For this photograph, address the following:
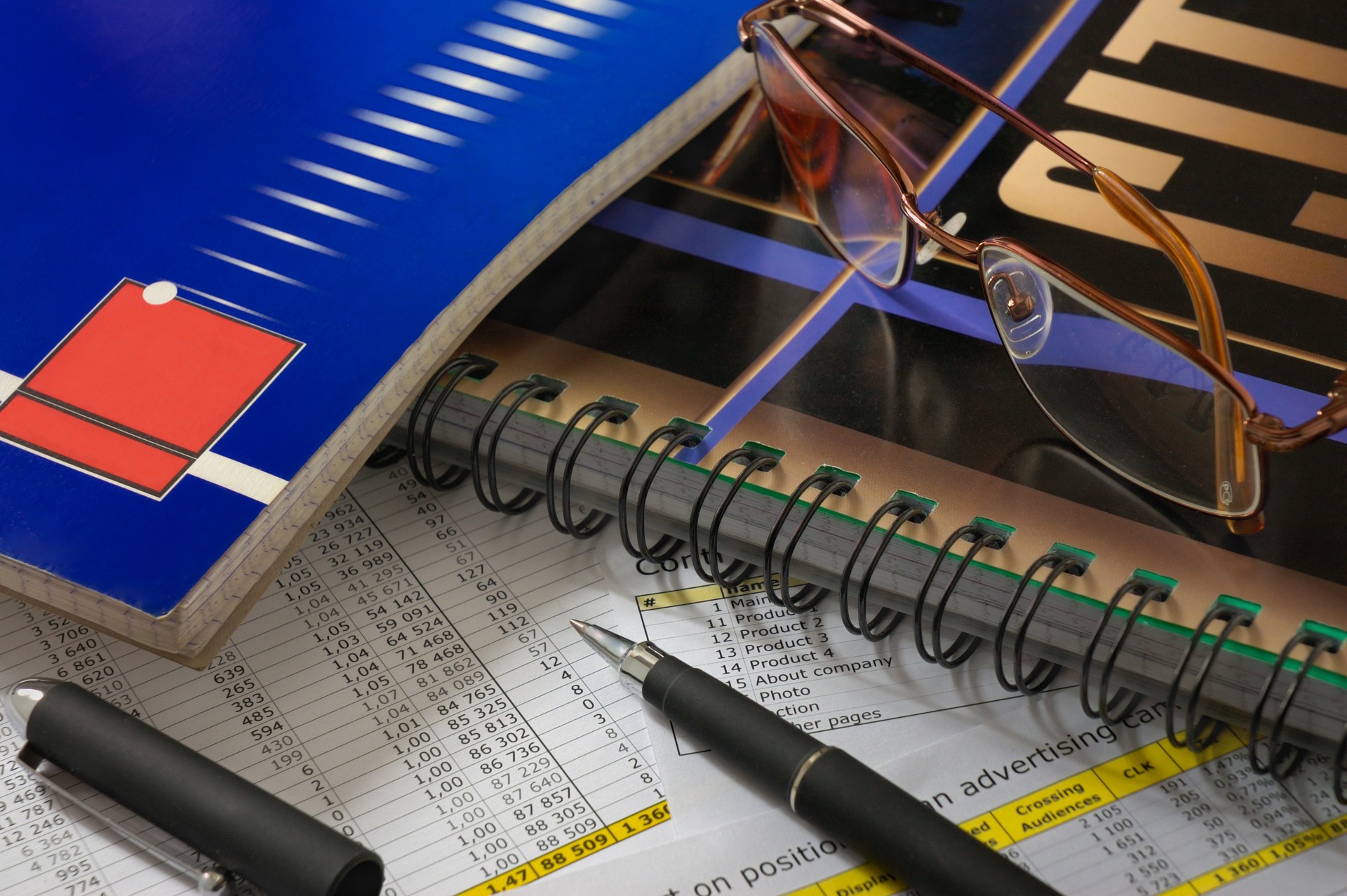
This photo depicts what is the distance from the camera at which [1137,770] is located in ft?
2.35

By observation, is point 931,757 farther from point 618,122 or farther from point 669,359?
point 618,122

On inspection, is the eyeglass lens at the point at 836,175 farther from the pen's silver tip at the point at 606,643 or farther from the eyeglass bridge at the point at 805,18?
the pen's silver tip at the point at 606,643

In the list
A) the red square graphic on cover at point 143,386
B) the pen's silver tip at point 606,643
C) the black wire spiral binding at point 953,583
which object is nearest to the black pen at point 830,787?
the pen's silver tip at point 606,643

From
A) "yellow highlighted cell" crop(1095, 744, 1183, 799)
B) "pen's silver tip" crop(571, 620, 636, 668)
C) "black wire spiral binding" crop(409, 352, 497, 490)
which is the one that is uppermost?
"black wire spiral binding" crop(409, 352, 497, 490)

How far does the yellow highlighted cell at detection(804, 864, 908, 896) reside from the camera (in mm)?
664

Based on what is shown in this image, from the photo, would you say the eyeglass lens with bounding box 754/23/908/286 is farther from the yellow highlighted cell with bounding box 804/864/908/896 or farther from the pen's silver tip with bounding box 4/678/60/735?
the pen's silver tip with bounding box 4/678/60/735

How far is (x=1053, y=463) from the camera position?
0.79 metres

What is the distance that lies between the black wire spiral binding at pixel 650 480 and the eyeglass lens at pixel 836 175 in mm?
216

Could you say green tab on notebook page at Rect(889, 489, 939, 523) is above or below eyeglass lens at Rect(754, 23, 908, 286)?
below

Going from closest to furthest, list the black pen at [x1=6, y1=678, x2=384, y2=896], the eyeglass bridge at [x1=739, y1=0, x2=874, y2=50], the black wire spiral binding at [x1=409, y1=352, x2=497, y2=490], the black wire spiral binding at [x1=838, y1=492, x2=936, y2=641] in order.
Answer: the black pen at [x1=6, y1=678, x2=384, y2=896] < the black wire spiral binding at [x1=838, y1=492, x2=936, y2=641] < the black wire spiral binding at [x1=409, y1=352, x2=497, y2=490] < the eyeglass bridge at [x1=739, y1=0, x2=874, y2=50]

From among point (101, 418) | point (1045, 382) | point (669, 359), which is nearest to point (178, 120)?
point (101, 418)

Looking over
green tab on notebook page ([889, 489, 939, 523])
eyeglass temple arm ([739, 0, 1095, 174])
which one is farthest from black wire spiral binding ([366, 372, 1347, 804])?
eyeglass temple arm ([739, 0, 1095, 174])

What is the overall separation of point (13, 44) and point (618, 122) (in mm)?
519

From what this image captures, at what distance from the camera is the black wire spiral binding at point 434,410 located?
84 centimetres
